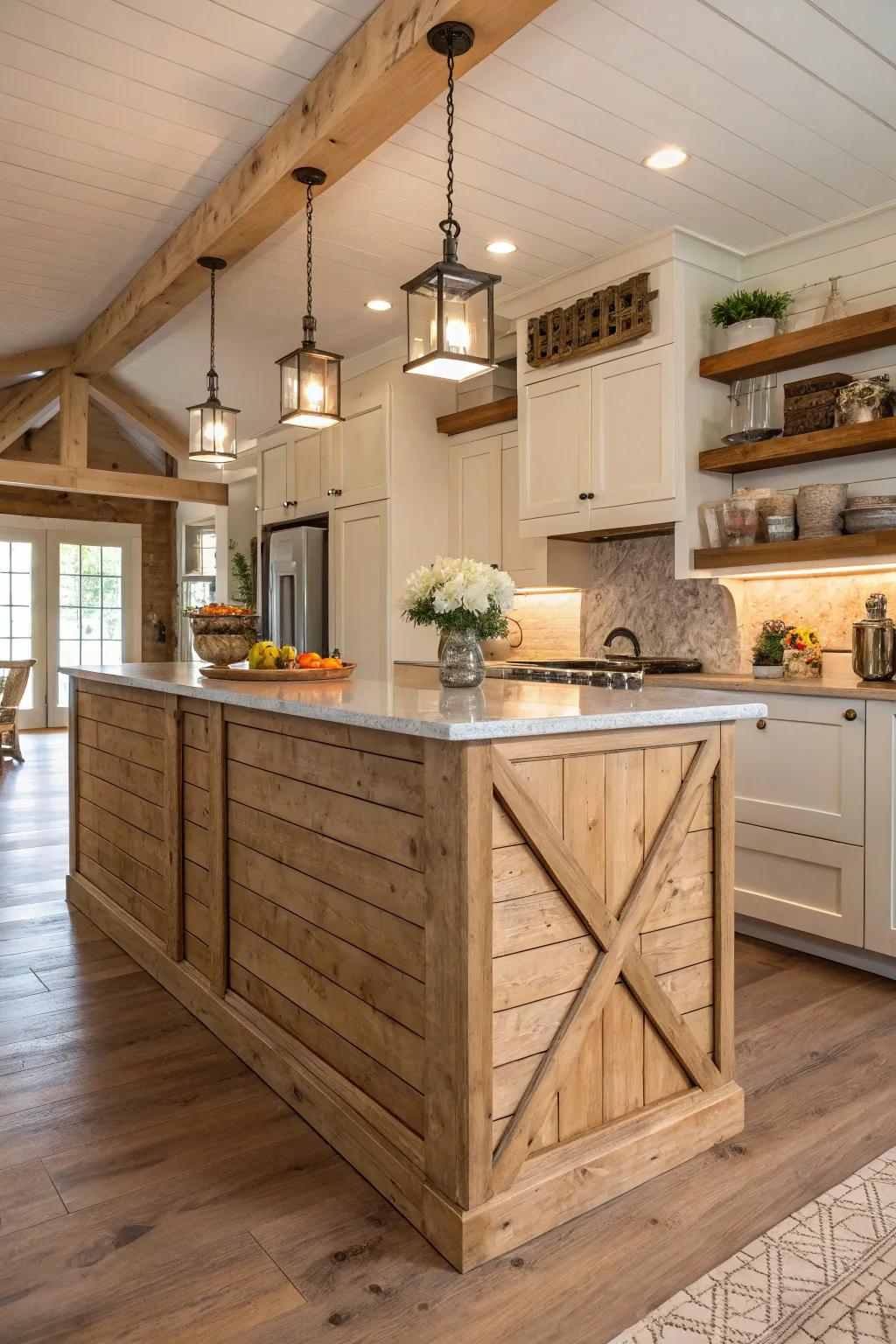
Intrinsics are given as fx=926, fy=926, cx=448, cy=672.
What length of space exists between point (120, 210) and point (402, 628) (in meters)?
2.32

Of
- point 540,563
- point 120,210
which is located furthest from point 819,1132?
point 120,210

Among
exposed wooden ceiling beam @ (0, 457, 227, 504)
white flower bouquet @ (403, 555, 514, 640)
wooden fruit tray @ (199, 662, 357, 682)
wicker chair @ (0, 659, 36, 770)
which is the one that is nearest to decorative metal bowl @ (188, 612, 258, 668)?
wooden fruit tray @ (199, 662, 357, 682)

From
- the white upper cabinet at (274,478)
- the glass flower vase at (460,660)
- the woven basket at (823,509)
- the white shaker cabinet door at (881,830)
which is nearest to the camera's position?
the glass flower vase at (460,660)

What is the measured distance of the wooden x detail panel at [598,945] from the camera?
5.57 feet

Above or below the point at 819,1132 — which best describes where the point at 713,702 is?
above

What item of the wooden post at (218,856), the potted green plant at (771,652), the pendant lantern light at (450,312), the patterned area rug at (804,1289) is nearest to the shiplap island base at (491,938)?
the wooden post at (218,856)

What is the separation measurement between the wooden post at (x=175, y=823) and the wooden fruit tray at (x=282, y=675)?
0.57 feet

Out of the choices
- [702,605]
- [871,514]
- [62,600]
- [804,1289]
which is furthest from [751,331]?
[62,600]

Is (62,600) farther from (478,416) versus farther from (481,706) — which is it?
(481,706)

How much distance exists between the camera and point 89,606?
10.0 m

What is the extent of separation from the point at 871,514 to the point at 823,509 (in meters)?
0.18

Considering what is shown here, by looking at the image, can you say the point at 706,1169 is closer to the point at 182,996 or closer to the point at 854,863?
the point at 854,863

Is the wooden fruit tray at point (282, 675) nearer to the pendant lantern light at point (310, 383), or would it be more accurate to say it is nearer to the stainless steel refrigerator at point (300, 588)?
the pendant lantern light at point (310, 383)

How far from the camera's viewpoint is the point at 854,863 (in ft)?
9.89
